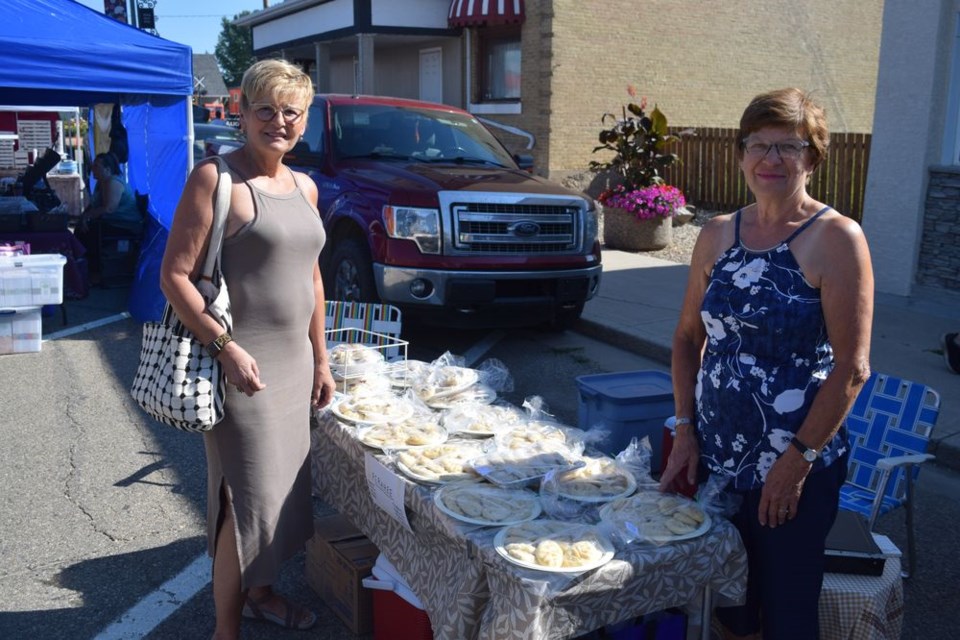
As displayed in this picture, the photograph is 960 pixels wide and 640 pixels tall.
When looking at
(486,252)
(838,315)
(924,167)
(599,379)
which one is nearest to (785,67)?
(924,167)

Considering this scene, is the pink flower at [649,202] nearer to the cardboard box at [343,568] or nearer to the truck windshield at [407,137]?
the truck windshield at [407,137]

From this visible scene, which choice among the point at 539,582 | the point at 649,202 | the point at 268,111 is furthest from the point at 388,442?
the point at 649,202

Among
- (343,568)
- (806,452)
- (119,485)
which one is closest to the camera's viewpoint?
(806,452)

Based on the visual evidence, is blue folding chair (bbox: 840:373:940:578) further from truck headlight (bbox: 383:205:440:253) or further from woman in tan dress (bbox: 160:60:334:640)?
truck headlight (bbox: 383:205:440:253)

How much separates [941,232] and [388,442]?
7.33 m

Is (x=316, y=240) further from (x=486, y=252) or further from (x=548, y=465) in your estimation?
(x=486, y=252)

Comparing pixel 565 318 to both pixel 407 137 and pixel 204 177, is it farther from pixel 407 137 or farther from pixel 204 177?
pixel 204 177

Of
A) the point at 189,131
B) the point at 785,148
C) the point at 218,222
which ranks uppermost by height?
the point at 189,131

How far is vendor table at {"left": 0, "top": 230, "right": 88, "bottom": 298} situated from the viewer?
8.95m

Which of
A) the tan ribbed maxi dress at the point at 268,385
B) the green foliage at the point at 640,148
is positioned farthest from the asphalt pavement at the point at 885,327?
the tan ribbed maxi dress at the point at 268,385

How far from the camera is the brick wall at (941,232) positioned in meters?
8.41

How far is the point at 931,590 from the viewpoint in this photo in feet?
12.0

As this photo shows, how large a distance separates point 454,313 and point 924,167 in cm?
496

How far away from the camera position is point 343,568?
130 inches
